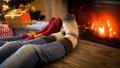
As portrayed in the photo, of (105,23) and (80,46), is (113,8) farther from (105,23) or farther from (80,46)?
Result: (80,46)

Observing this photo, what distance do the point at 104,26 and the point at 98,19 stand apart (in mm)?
118

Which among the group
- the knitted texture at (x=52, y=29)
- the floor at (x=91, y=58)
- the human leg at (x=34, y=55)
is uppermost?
the knitted texture at (x=52, y=29)

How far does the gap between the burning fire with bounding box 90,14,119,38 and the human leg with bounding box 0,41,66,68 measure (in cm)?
75

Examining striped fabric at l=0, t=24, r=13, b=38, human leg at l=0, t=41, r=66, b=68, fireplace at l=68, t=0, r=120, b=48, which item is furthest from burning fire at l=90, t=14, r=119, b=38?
striped fabric at l=0, t=24, r=13, b=38

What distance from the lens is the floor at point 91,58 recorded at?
5.08ft

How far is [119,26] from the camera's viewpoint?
204 centimetres

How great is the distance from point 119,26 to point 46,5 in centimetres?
104

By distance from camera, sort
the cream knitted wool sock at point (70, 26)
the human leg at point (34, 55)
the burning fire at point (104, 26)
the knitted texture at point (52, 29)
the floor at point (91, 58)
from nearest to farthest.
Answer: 1. the human leg at point (34, 55)
2. the floor at point (91, 58)
3. the cream knitted wool sock at point (70, 26)
4. the knitted texture at point (52, 29)
5. the burning fire at point (104, 26)

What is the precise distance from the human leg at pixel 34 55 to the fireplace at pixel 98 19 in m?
0.71

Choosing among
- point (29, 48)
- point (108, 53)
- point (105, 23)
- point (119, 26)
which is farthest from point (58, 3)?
point (29, 48)

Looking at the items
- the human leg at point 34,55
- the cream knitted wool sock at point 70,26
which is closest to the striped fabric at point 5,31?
the cream knitted wool sock at point 70,26

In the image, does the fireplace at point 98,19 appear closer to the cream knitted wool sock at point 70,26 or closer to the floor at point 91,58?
the floor at point 91,58

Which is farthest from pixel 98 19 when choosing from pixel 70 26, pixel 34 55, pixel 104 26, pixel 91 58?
pixel 34 55

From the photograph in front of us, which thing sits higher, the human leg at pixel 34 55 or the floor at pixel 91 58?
the human leg at pixel 34 55
